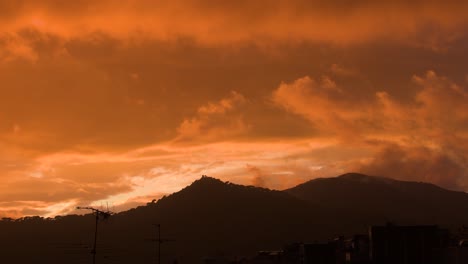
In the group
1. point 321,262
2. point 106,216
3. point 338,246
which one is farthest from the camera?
point 338,246

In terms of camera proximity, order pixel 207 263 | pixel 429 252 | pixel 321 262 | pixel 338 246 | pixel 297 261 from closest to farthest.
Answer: pixel 429 252 < pixel 321 262 < pixel 338 246 < pixel 297 261 < pixel 207 263

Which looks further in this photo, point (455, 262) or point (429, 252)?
point (429, 252)

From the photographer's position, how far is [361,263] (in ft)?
451

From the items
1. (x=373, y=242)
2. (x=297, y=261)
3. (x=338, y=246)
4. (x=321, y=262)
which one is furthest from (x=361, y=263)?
(x=297, y=261)

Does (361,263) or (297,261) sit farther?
(297,261)

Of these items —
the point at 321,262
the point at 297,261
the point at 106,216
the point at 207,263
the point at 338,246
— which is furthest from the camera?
the point at 207,263

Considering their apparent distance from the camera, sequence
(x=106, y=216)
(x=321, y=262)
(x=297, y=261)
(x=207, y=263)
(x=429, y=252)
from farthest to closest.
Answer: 1. (x=207, y=263)
2. (x=297, y=261)
3. (x=321, y=262)
4. (x=429, y=252)
5. (x=106, y=216)

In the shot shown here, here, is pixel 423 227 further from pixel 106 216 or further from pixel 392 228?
pixel 106 216

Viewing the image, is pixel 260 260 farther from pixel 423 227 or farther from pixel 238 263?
pixel 423 227

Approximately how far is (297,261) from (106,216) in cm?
7647

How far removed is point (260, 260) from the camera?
19175 cm

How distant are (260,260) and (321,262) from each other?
3986 cm

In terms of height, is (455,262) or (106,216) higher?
(106,216)

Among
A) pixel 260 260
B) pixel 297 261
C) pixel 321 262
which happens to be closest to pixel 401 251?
pixel 321 262
